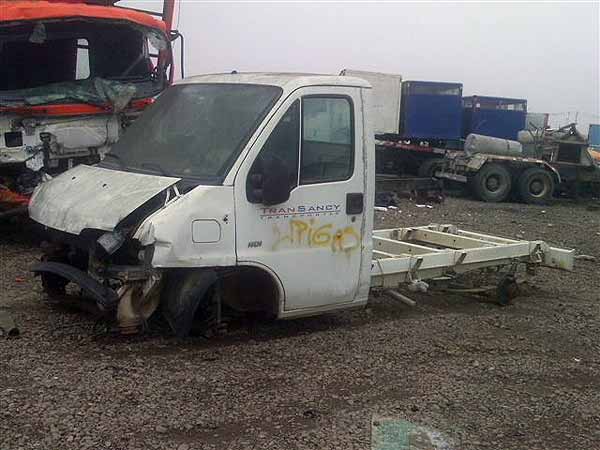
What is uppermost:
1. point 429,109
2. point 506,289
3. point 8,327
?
point 429,109

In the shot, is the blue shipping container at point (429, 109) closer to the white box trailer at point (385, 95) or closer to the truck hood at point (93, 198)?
the white box trailer at point (385, 95)

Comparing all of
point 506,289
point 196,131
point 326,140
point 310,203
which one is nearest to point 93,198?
point 196,131

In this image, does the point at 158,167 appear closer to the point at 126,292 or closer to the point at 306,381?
the point at 126,292

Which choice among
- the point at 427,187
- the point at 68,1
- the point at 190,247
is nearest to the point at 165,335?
the point at 190,247

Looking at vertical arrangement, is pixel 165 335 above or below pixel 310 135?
below

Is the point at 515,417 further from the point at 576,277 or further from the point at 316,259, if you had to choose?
the point at 576,277

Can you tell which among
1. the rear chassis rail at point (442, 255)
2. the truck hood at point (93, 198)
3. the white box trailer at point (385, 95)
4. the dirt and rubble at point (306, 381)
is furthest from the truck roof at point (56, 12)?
the white box trailer at point (385, 95)

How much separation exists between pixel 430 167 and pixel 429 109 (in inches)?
65.8

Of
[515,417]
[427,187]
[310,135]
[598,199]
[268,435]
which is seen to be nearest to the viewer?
[268,435]

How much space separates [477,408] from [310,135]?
2.27 m

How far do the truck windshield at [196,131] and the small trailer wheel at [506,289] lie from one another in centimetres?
336

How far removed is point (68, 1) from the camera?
979 centimetres

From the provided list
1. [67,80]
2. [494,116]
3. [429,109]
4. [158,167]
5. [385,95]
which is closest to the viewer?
[158,167]

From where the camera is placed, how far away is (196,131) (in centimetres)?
555
